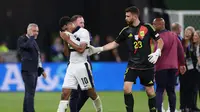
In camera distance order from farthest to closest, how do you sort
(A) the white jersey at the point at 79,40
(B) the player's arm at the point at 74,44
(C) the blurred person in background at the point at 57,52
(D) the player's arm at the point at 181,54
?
(C) the blurred person in background at the point at 57,52, (D) the player's arm at the point at 181,54, (A) the white jersey at the point at 79,40, (B) the player's arm at the point at 74,44

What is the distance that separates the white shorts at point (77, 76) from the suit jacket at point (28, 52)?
1525 millimetres

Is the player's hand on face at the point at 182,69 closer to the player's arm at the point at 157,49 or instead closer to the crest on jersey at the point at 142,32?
the player's arm at the point at 157,49

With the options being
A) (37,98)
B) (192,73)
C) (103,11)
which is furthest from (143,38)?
(103,11)

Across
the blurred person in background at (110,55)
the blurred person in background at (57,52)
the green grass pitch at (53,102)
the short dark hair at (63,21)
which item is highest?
the short dark hair at (63,21)

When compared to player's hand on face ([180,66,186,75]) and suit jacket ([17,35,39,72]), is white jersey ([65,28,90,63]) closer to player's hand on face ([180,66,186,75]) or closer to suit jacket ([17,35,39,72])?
suit jacket ([17,35,39,72])

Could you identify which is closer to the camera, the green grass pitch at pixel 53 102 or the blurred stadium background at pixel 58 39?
the green grass pitch at pixel 53 102

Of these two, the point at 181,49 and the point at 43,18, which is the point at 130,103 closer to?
the point at 181,49

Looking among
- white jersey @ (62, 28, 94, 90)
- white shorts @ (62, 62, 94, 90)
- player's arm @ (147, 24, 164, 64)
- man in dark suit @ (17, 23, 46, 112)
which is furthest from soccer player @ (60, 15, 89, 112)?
player's arm @ (147, 24, 164, 64)

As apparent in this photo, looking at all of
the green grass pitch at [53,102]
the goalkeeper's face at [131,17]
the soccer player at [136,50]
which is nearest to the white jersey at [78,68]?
the soccer player at [136,50]

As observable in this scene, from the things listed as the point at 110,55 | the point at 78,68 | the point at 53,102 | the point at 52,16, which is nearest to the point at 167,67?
the point at 78,68

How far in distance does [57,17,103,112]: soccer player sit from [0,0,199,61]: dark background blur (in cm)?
1758

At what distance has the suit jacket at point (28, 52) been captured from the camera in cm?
1572

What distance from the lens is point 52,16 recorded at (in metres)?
34.3

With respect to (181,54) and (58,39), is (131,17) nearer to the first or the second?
(181,54)
